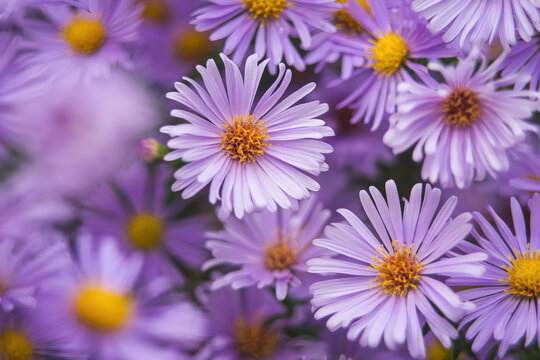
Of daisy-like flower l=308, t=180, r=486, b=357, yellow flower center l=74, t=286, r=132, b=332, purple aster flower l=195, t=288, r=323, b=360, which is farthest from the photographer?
yellow flower center l=74, t=286, r=132, b=332

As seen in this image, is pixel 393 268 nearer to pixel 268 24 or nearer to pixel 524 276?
pixel 524 276

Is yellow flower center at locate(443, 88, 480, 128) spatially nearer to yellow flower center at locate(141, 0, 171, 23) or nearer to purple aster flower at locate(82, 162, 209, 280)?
purple aster flower at locate(82, 162, 209, 280)

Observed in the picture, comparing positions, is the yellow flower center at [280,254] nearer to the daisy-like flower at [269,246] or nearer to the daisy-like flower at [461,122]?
the daisy-like flower at [269,246]

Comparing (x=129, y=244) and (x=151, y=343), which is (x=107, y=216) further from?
(x=151, y=343)

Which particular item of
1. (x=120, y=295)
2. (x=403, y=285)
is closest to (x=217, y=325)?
(x=120, y=295)

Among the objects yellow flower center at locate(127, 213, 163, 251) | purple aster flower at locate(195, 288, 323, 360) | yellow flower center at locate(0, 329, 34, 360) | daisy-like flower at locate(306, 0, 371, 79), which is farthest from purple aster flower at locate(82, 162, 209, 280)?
daisy-like flower at locate(306, 0, 371, 79)

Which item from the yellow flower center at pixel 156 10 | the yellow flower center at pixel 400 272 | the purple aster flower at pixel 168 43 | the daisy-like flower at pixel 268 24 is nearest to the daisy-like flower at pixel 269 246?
the yellow flower center at pixel 400 272
